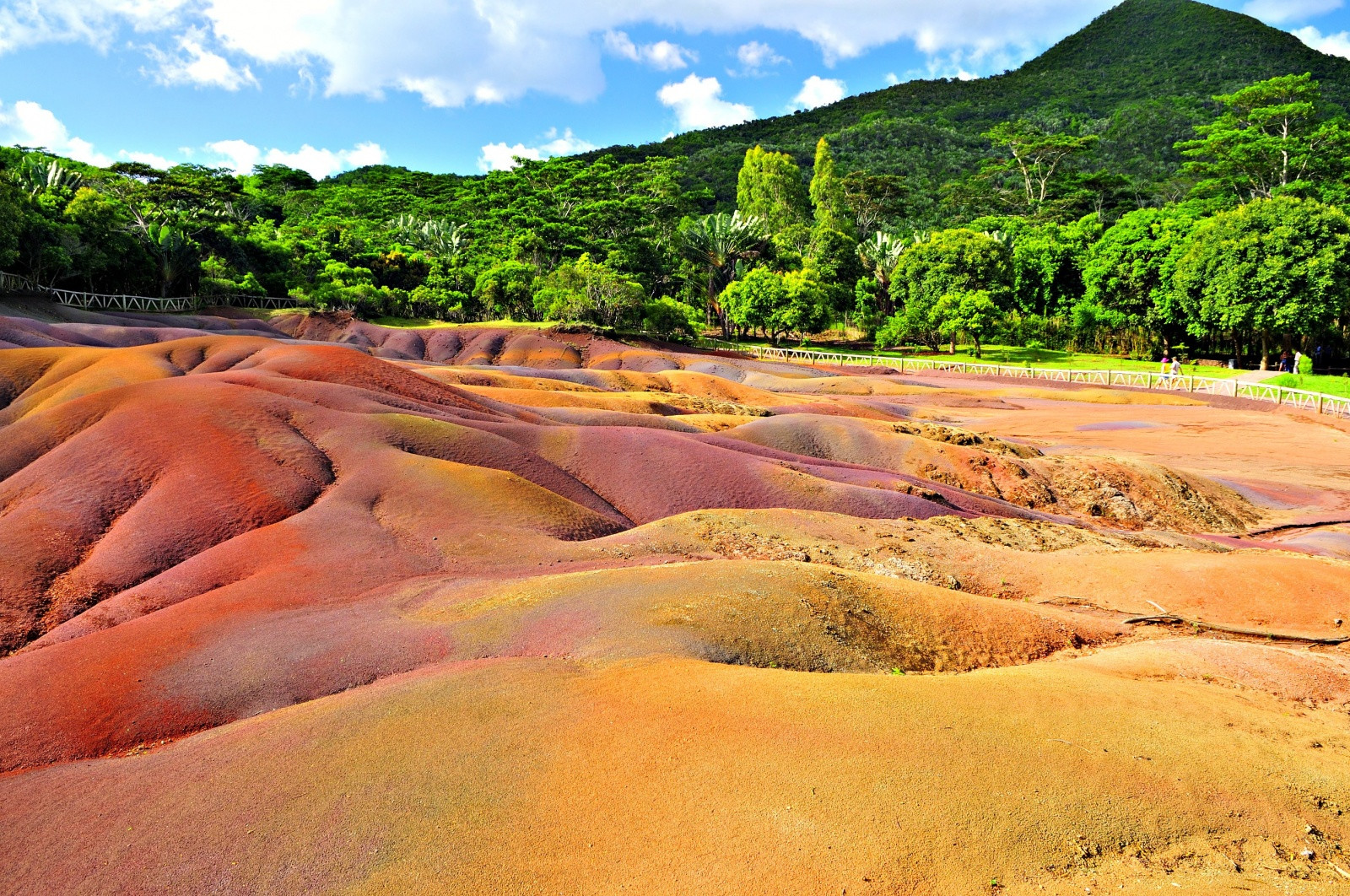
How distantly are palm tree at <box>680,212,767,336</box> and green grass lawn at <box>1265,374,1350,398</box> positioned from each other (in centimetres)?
4400

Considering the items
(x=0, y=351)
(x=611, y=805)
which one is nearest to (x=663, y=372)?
(x=0, y=351)

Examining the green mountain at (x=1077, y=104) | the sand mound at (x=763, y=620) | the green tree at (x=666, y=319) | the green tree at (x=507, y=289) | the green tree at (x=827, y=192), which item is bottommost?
the sand mound at (x=763, y=620)

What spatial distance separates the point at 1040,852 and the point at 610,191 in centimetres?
7925

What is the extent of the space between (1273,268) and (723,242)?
4476cm

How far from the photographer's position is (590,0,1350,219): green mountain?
125750 mm

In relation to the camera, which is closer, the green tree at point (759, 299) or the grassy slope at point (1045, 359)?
the grassy slope at point (1045, 359)

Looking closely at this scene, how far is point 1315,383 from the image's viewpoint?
43.1 meters

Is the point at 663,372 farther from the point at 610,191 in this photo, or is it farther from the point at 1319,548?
the point at 610,191

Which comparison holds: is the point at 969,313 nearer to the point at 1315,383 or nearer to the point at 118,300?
the point at 1315,383

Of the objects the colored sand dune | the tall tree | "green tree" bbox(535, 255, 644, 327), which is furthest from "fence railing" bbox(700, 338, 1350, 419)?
the colored sand dune

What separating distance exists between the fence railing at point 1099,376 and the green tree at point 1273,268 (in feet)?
16.1

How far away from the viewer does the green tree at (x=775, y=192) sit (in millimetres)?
91375

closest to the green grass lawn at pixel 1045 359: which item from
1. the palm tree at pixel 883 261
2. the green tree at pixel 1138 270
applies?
the green tree at pixel 1138 270

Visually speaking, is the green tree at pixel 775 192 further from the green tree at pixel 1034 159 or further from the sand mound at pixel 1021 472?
the sand mound at pixel 1021 472
